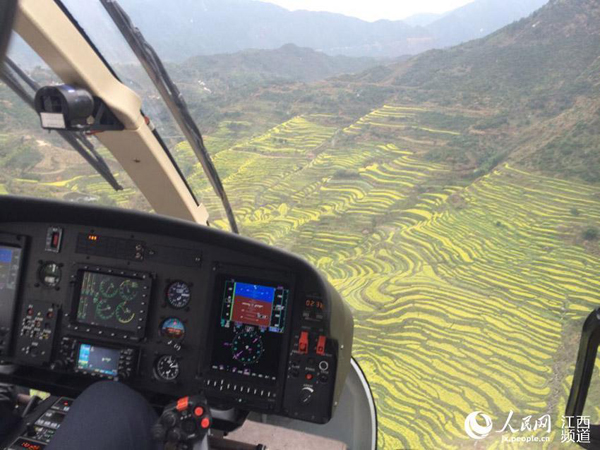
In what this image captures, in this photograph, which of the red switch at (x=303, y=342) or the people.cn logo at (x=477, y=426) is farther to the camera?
the people.cn logo at (x=477, y=426)

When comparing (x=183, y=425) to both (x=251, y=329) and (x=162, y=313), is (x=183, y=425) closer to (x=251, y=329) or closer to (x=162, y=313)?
(x=251, y=329)

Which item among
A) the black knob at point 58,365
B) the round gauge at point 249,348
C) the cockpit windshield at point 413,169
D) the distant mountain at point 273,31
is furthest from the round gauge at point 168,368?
the distant mountain at point 273,31

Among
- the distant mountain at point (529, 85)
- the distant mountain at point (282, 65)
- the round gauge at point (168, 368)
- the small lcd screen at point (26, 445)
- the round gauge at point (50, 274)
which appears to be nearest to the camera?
the small lcd screen at point (26, 445)

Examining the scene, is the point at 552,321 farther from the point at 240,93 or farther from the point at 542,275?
the point at 240,93

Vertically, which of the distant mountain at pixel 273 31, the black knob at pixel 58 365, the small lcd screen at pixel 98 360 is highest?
the distant mountain at pixel 273 31

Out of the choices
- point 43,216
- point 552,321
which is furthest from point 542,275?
point 43,216

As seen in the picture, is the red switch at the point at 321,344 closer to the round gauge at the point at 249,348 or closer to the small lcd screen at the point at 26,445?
the round gauge at the point at 249,348
